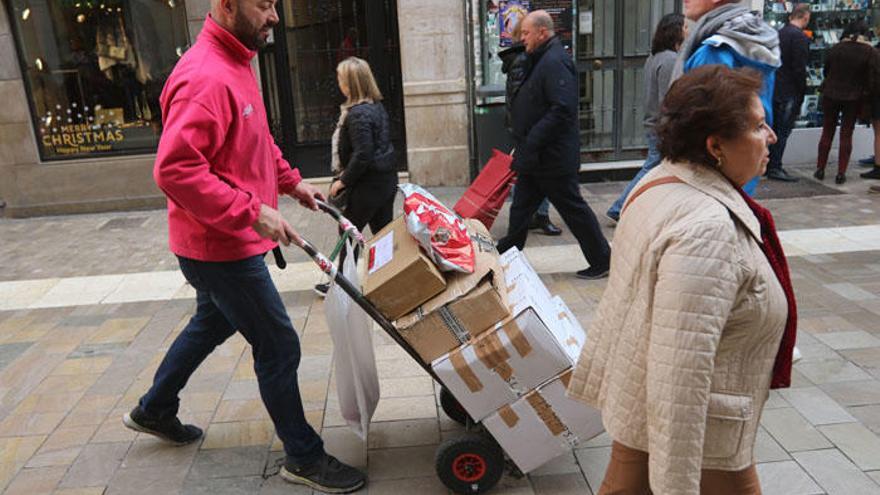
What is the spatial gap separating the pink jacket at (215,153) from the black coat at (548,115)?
2.63 meters

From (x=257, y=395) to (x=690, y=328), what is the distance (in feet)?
9.02

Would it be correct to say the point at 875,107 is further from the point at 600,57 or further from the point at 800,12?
the point at 600,57

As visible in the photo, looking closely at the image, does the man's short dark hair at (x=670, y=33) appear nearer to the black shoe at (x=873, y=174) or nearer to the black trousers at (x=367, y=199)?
the black trousers at (x=367, y=199)

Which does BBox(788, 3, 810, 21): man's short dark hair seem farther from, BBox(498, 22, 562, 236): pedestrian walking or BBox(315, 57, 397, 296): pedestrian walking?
BBox(315, 57, 397, 296): pedestrian walking

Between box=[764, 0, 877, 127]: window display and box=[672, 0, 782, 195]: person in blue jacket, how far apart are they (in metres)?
6.13

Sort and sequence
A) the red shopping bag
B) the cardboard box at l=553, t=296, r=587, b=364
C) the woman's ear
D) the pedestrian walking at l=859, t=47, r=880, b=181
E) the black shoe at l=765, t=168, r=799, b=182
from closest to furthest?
the woman's ear
the cardboard box at l=553, t=296, r=587, b=364
the red shopping bag
the pedestrian walking at l=859, t=47, r=880, b=181
the black shoe at l=765, t=168, r=799, b=182

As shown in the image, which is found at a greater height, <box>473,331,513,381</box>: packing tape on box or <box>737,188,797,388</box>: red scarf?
<box>737,188,797,388</box>: red scarf

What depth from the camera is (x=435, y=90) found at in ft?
27.8

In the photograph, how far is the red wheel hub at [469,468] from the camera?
2.88m

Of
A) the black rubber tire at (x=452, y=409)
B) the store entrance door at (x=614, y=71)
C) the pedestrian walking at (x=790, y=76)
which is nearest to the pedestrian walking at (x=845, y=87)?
the pedestrian walking at (x=790, y=76)

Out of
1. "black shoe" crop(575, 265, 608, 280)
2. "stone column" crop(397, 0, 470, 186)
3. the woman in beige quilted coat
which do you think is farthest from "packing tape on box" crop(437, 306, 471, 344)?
"stone column" crop(397, 0, 470, 186)

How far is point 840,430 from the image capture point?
3.31 metres

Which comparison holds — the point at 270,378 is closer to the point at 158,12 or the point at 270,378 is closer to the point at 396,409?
the point at 396,409

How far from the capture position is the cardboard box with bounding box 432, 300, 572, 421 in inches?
104
